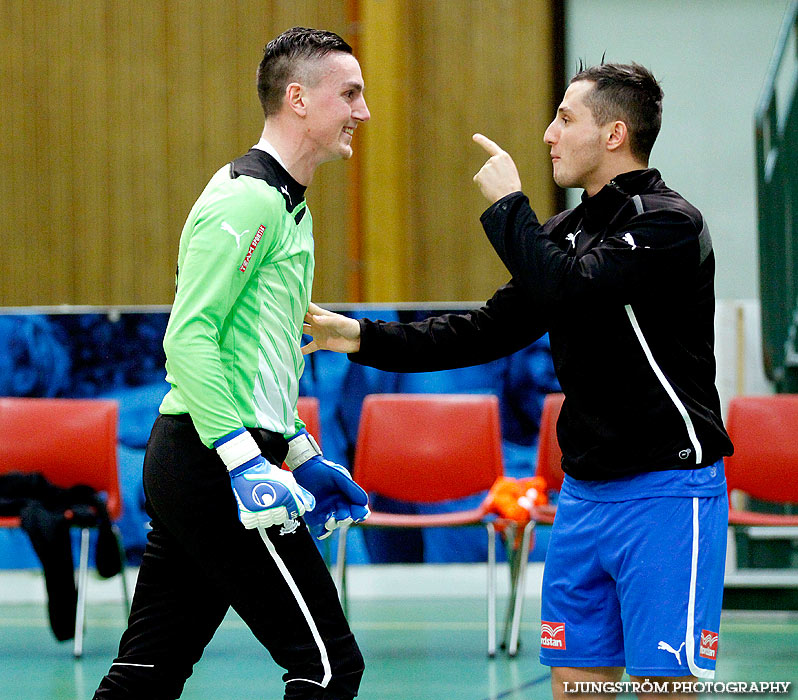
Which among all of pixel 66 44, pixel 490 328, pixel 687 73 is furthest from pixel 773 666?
pixel 66 44

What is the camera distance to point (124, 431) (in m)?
5.55

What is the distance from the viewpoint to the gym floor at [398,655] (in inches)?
152

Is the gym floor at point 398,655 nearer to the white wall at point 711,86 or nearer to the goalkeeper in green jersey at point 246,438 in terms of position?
the goalkeeper in green jersey at point 246,438

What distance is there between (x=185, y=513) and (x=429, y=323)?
2.69ft

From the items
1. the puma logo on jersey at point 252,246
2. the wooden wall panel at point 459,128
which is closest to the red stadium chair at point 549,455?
the wooden wall panel at point 459,128

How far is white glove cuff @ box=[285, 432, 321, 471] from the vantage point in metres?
2.39

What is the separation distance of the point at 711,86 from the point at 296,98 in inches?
218

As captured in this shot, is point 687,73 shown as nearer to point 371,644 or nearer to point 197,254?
point 371,644

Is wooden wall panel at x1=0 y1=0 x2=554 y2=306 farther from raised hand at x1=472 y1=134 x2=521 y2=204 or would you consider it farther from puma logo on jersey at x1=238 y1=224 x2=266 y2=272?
puma logo on jersey at x1=238 y1=224 x2=266 y2=272

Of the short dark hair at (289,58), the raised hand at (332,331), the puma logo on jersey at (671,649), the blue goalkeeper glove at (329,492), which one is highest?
the short dark hair at (289,58)

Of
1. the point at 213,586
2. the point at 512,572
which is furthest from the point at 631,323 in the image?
the point at 512,572

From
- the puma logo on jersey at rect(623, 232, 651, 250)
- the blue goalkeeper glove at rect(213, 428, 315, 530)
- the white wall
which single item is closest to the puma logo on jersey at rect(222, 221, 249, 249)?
the blue goalkeeper glove at rect(213, 428, 315, 530)

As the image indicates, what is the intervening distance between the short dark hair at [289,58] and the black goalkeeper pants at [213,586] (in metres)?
0.73

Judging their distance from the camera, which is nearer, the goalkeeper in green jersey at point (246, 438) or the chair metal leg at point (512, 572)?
the goalkeeper in green jersey at point (246, 438)
